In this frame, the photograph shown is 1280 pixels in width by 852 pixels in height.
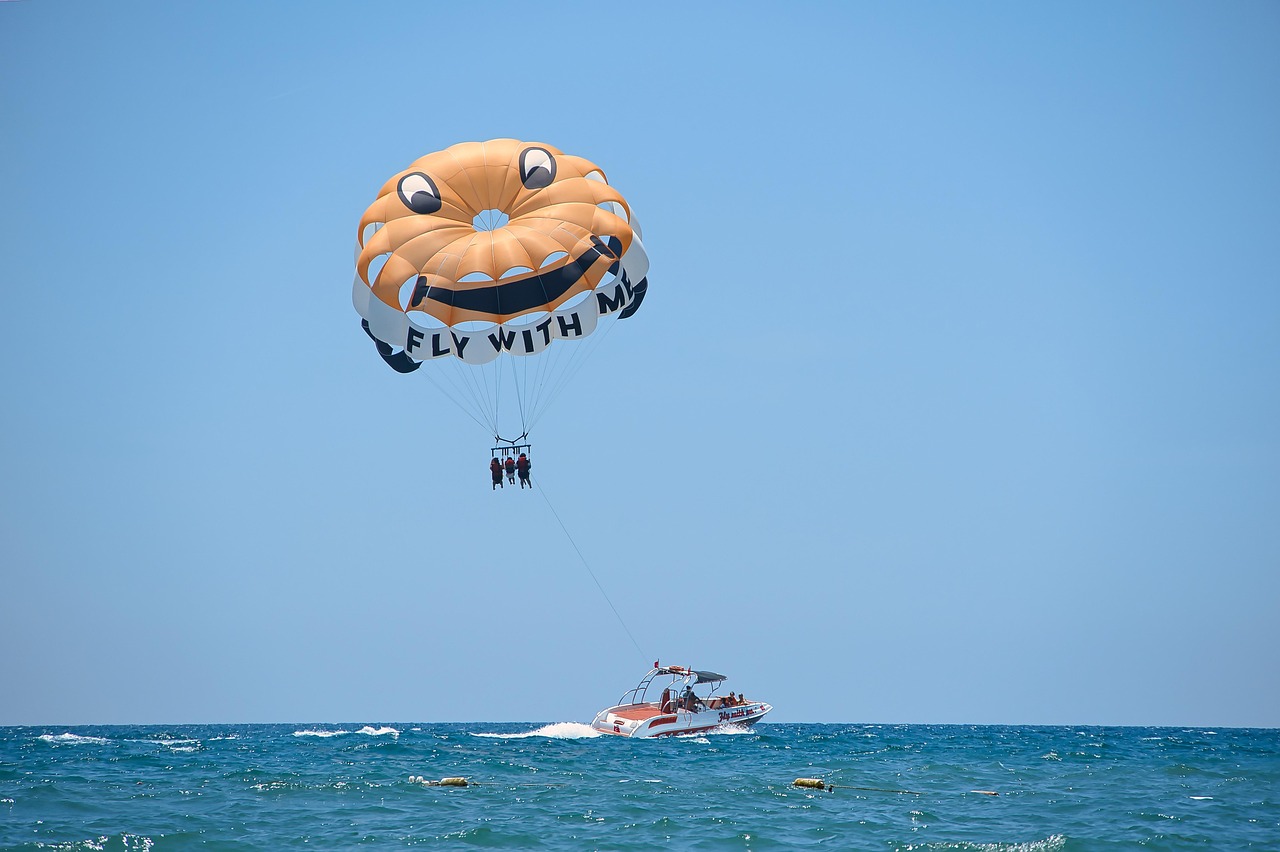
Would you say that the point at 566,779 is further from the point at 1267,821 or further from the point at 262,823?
the point at 1267,821

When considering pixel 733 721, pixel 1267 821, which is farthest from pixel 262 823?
pixel 733 721

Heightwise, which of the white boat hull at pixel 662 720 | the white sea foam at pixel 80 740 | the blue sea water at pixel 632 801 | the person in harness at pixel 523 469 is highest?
the person in harness at pixel 523 469

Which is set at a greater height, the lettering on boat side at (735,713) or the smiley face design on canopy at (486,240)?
the smiley face design on canopy at (486,240)

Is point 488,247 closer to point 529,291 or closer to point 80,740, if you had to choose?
point 529,291

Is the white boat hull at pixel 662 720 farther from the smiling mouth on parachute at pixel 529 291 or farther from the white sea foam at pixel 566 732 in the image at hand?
the smiling mouth on parachute at pixel 529 291

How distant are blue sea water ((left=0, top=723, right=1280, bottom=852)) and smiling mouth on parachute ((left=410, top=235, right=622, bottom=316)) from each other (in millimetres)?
9366

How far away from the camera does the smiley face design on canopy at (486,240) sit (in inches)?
826

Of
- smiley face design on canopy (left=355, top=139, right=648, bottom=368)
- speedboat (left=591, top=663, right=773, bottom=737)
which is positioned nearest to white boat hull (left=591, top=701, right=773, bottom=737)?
speedboat (left=591, top=663, right=773, bottom=737)

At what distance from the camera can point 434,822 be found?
18.5 metres

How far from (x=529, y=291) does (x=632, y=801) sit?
990 centimetres

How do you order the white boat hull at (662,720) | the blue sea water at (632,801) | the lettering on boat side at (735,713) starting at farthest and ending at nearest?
the lettering on boat side at (735,713)
the white boat hull at (662,720)
the blue sea water at (632,801)

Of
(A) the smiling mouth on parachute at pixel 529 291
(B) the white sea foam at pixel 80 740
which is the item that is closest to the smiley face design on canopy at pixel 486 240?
(A) the smiling mouth on parachute at pixel 529 291

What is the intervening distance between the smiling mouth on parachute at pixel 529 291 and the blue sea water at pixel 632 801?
937 centimetres

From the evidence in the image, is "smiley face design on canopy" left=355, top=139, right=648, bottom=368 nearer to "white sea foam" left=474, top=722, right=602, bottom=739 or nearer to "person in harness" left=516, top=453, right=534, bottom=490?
"person in harness" left=516, top=453, right=534, bottom=490
